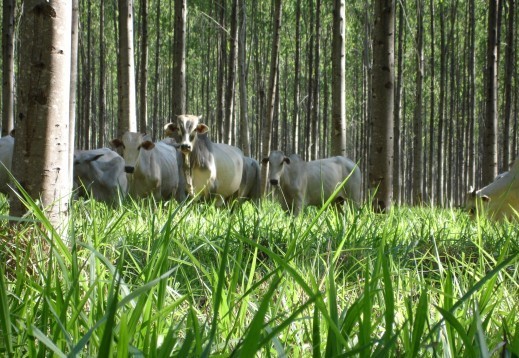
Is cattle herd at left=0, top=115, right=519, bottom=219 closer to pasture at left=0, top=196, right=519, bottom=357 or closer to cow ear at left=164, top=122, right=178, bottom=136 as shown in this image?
cow ear at left=164, top=122, right=178, bottom=136

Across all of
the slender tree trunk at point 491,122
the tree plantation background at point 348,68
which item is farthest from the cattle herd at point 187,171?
the tree plantation background at point 348,68

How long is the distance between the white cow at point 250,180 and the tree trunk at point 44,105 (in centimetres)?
810

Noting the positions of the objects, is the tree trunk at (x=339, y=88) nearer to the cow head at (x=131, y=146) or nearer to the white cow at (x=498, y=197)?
the cow head at (x=131, y=146)

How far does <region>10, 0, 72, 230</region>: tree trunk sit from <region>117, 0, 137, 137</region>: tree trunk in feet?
23.9

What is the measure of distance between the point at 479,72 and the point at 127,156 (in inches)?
929

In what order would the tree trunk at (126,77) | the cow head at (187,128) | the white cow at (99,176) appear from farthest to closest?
the tree trunk at (126,77), the white cow at (99,176), the cow head at (187,128)

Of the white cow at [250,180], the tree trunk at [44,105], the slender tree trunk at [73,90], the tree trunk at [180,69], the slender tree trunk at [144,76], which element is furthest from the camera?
the slender tree trunk at [144,76]

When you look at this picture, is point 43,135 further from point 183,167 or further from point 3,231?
point 183,167

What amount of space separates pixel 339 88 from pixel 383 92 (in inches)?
226

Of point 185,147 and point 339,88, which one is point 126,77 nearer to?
point 185,147

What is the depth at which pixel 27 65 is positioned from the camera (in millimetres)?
3656

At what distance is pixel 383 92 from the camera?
726cm

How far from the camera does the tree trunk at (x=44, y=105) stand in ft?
11.8

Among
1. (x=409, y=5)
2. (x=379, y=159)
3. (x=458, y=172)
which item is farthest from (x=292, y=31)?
(x=379, y=159)
